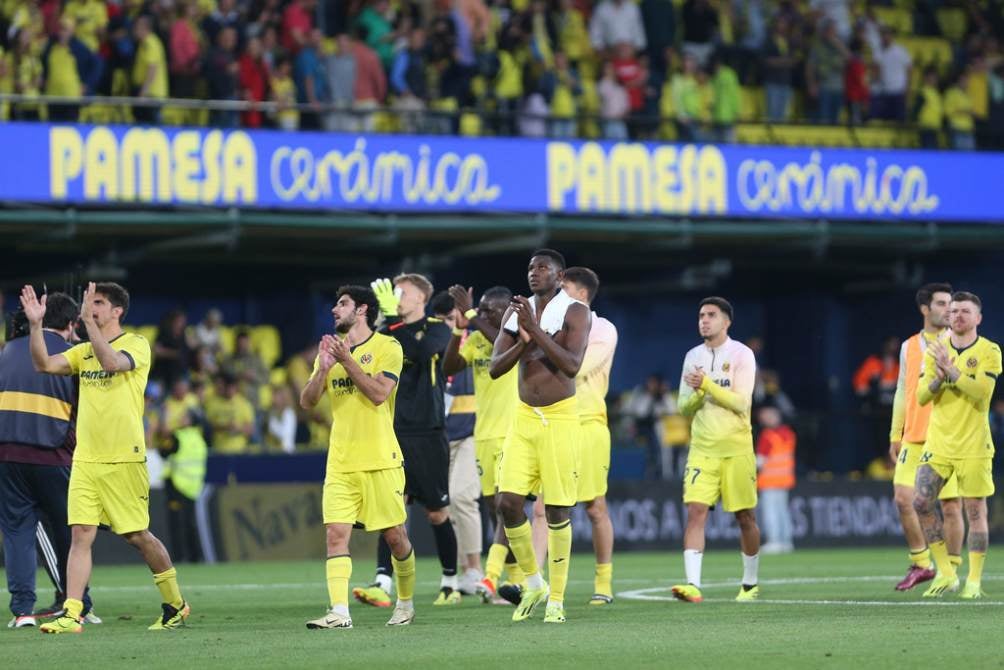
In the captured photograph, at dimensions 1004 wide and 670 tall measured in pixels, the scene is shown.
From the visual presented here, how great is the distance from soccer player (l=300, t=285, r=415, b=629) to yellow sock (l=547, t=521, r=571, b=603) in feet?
3.13

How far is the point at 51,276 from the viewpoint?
29078 mm

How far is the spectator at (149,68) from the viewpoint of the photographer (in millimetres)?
25469

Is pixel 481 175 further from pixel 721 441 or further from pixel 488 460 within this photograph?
pixel 721 441

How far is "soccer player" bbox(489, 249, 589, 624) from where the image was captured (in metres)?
12.2

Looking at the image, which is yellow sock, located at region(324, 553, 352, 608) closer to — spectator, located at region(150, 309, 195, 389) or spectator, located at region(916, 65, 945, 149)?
spectator, located at region(150, 309, 195, 389)

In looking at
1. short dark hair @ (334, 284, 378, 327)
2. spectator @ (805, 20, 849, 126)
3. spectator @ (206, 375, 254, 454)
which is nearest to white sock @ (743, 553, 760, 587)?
short dark hair @ (334, 284, 378, 327)

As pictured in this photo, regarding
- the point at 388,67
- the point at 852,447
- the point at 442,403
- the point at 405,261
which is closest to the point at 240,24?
the point at 388,67

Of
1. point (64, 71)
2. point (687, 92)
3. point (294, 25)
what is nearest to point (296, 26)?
point (294, 25)

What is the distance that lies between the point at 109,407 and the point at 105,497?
579 mm

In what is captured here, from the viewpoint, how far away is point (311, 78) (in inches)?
1057

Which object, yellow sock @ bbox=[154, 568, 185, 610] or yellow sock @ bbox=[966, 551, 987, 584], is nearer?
yellow sock @ bbox=[154, 568, 185, 610]

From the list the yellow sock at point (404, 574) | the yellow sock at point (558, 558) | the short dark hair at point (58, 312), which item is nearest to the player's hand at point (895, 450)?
the yellow sock at point (558, 558)

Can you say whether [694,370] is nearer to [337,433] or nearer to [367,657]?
[337,433]

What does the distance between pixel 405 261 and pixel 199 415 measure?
5.96 meters
